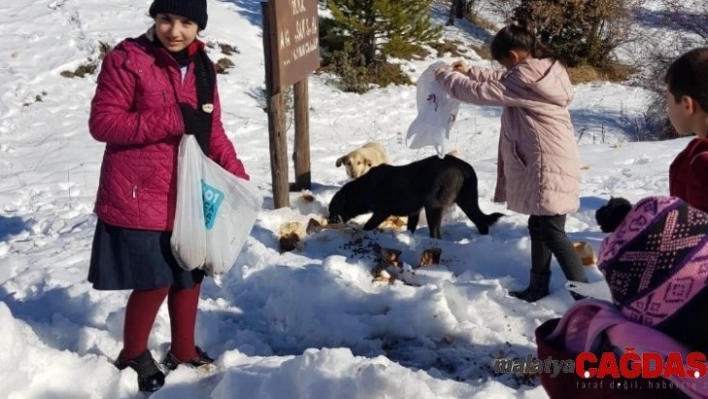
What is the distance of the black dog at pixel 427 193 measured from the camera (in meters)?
5.42

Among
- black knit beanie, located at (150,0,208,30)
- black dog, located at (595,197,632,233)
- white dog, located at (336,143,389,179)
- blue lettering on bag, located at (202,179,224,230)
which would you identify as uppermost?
black knit beanie, located at (150,0,208,30)

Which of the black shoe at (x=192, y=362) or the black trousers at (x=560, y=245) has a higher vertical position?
the black trousers at (x=560, y=245)

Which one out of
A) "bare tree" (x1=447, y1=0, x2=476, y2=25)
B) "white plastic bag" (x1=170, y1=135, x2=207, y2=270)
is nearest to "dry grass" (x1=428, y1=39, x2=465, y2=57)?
"bare tree" (x1=447, y1=0, x2=476, y2=25)

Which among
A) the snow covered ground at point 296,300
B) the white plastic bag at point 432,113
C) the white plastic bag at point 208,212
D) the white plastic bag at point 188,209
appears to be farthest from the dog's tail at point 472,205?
the white plastic bag at point 188,209

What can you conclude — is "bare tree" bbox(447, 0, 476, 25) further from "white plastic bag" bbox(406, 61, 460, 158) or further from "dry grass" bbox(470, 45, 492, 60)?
"white plastic bag" bbox(406, 61, 460, 158)

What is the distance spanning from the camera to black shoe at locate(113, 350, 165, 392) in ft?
10.4

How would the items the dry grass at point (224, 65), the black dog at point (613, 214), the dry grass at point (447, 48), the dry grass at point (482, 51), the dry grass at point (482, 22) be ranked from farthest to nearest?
1. the dry grass at point (482, 22)
2. the dry grass at point (482, 51)
3. the dry grass at point (447, 48)
4. the dry grass at point (224, 65)
5. the black dog at point (613, 214)

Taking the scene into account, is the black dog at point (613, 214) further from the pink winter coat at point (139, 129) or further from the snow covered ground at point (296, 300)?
the pink winter coat at point (139, 129)

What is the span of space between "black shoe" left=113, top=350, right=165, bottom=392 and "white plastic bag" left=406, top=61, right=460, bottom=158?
7.44 feet

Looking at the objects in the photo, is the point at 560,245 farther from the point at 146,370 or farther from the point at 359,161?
the point at 359,161

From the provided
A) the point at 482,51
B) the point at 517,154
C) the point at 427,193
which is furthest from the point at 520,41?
the point at 482,51

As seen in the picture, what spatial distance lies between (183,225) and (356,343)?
127 cm

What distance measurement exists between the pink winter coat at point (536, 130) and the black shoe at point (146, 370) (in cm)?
207

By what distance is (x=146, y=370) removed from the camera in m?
3.22
